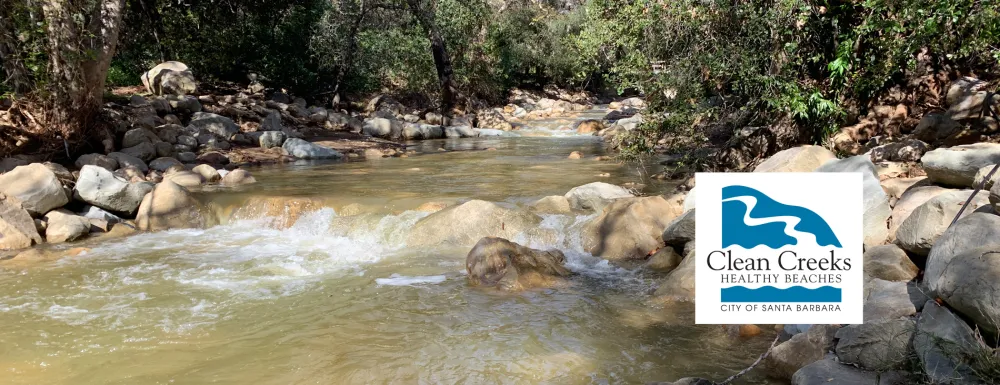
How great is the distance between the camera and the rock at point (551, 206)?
8.41m

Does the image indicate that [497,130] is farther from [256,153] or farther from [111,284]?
[111,284]

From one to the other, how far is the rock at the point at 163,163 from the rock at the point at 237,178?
1433 millimetres

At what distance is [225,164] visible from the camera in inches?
515

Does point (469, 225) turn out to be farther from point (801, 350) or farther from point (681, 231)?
point (801, 350)

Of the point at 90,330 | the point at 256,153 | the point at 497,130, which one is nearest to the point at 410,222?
the point at 90,330

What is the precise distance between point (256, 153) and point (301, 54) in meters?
8.84

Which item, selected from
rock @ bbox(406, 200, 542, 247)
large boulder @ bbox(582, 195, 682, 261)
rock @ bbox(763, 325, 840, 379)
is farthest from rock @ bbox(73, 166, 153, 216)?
rock @ bbox(763, 325, 840, 379)

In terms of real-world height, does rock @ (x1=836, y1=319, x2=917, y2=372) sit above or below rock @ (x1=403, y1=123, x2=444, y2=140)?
above

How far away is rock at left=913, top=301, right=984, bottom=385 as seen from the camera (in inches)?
119

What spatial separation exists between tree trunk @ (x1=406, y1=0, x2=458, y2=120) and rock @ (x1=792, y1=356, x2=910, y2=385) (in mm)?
20173

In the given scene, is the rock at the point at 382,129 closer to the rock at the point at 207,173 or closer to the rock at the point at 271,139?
the rock at the point at 271,139

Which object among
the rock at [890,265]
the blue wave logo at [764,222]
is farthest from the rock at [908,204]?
the blue wave logo at [764,222]

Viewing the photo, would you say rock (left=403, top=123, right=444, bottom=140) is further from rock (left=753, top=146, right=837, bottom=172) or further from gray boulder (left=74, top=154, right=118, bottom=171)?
rock (left=753, top=146, right=837, bottom=172)

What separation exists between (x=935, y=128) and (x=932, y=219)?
11.5 feet
